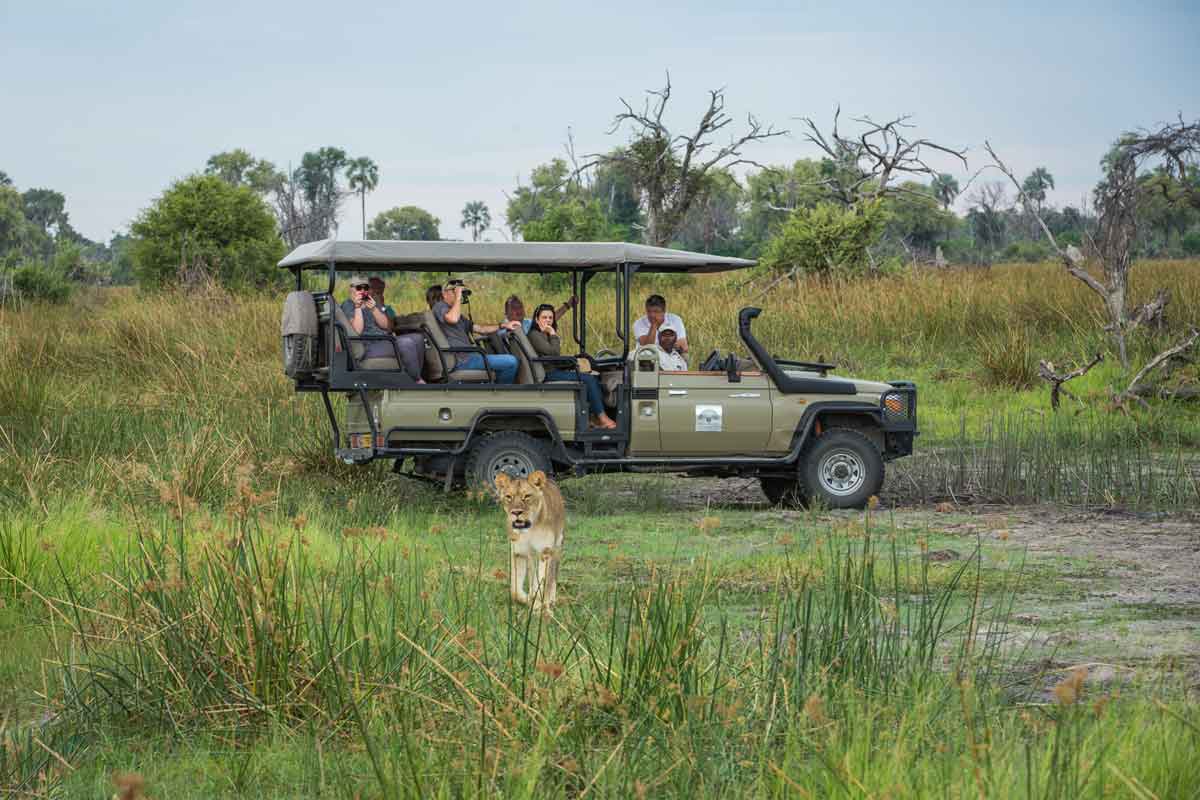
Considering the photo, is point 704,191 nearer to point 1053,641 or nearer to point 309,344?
point 309,344

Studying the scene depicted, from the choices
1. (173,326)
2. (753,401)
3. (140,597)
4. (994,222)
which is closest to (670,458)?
(753,401)

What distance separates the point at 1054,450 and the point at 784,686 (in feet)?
31.1

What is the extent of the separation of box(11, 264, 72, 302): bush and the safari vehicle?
18.2m

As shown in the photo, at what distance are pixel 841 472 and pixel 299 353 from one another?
13.4 feet

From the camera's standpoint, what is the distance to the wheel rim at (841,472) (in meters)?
11.8

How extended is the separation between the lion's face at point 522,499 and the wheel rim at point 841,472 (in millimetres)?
5153

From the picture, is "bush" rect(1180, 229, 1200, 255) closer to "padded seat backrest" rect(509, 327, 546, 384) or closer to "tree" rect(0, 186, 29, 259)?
"tree" rect(0, 186, 29, 259)

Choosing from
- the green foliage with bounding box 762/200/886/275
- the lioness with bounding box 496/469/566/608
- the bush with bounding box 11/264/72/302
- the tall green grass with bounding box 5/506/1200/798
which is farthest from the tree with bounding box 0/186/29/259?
the tall green grass with bounding box 5/506/1200/798

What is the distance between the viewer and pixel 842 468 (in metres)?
11.9

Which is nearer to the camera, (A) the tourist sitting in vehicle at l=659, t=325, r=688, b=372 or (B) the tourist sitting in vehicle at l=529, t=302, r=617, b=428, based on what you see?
(B) the tourist sitting in vehicle at l=529, t=302, r=617, b=428

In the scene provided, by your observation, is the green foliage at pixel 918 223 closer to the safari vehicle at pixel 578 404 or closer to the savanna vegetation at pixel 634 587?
the savanna vegetation at pixel 634 587

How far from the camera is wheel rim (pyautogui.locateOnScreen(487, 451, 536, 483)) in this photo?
1124 cm

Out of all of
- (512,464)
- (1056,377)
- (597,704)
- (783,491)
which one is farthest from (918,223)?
(597,704)

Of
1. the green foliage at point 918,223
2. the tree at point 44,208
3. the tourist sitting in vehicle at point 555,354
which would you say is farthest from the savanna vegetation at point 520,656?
the tree at point 44,208
